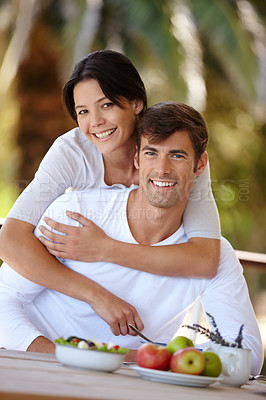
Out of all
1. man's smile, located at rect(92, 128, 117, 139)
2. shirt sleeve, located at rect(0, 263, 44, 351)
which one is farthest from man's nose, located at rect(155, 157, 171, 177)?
shirt sleeve, located at rect(0, 263, 44, 351)

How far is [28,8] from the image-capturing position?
7684 millimetres

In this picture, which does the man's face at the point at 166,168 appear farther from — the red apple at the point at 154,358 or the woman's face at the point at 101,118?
the red apple at the point at 154,358

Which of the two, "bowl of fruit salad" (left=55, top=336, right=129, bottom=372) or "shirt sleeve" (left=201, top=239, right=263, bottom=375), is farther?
"shirt sleeve" (left=201, top=239, right=263, bottom=375)

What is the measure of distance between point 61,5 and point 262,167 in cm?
519

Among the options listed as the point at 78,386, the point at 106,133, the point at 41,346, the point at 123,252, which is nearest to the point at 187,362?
the point at 78,386

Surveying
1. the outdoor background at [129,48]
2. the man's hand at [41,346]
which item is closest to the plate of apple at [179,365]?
the man's hand at [41,346]

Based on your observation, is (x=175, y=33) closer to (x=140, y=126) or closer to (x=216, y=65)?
(x=216, y=65)

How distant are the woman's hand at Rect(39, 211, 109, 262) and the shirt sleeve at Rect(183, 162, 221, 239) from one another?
393 mm

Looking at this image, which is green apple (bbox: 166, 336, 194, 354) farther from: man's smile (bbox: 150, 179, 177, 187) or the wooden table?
man's smile (bbox: 150, 179, 177, 187)

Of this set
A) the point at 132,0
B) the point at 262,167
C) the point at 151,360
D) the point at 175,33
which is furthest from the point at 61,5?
the point at 151,360

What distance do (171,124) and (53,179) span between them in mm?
582

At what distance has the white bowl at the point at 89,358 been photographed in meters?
1.62

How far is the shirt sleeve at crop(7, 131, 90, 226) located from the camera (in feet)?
8.72

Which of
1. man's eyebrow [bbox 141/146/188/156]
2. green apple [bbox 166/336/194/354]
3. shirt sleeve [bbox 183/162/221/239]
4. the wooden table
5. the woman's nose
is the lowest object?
the wooden table
